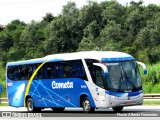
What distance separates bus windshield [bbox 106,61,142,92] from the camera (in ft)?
80.1

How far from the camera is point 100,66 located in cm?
2453

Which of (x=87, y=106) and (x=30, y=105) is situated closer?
(x=87, y=106)

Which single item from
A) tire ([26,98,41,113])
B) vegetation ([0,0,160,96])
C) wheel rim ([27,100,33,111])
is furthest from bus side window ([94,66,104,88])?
vegetation ([0,0,160,96])

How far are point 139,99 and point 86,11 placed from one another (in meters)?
46.6

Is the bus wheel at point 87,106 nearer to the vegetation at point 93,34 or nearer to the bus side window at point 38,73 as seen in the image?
the bus side window at point 38,73

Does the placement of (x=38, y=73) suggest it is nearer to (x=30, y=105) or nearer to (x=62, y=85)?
(x=30, y=105)

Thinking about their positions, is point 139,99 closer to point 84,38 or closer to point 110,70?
point 110,70

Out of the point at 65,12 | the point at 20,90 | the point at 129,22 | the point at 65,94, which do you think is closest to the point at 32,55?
the point at 65,12

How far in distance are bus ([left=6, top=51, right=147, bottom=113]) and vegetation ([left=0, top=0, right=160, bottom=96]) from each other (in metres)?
27.0

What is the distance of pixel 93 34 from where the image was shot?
6825cm

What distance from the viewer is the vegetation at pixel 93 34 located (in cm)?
6084

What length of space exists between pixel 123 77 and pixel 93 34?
43809 millimetres

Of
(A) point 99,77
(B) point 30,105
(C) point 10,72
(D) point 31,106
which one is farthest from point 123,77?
(C) point 10,72

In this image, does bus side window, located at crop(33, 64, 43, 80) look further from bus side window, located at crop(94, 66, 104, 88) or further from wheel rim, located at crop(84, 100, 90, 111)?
bus side window, located at crop(94, 66, 104, 88)
